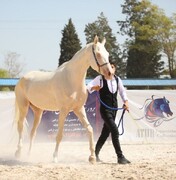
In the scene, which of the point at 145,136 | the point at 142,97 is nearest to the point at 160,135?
the point at 145,136

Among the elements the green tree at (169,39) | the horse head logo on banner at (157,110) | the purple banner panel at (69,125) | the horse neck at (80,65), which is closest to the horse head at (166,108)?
the horse head logo on banner at (157,110)

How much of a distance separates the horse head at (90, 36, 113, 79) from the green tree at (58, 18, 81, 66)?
168ft

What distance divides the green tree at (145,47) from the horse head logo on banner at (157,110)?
43832 millimetres

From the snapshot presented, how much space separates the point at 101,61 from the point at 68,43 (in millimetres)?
53137

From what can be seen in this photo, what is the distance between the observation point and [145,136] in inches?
450

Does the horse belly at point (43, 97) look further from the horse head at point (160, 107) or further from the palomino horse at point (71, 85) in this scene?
the horse head at point (160, 107)

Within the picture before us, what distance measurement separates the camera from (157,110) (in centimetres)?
1170

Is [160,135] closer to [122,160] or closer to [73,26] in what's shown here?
[122,160]

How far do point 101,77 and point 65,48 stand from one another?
171ft

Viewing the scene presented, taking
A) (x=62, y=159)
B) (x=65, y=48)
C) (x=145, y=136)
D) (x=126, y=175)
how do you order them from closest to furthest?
(x=126, y=175) → (x=62, y=159) → (x=145, y=136) → (x=65, y=48)

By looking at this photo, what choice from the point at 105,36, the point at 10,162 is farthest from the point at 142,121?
the point at 105,36

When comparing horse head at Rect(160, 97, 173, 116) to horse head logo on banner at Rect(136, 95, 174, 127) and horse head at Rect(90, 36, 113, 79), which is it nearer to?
horse head logo on banner at Rect(136, 95, 174, 127)

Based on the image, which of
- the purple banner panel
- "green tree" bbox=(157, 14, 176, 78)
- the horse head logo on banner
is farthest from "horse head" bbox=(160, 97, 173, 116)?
"green tree" bbox=(157, 14, 176, 78)

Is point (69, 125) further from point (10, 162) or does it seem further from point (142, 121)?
point (10, 162)
